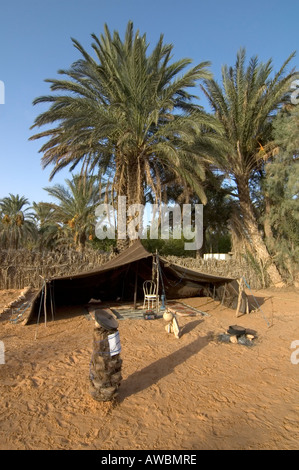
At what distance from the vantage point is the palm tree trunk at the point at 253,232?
1554cm

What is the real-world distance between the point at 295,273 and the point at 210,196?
6809mm

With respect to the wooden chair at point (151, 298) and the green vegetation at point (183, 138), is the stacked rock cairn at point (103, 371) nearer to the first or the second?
the wooden chair at point (151, 298)

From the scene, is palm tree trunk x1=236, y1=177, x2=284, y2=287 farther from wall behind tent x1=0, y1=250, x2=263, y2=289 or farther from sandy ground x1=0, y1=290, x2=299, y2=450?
sandy ground x1=0, y1=290, x2=299, y2=450

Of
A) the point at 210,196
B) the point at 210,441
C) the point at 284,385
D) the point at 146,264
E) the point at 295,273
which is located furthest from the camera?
the point at 210,196

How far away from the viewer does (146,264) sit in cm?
1006

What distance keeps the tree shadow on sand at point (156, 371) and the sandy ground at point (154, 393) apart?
0.05 ft

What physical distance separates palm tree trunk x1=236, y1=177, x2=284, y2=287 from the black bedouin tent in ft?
20.2

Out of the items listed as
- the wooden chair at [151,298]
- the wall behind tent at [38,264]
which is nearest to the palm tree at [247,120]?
the wall behind tent at [38,264]

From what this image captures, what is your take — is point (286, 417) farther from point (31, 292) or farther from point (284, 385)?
point (31, 292)

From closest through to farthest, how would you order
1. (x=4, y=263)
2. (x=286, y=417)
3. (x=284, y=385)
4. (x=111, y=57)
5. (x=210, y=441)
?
(x=210, y=441) → (x=286, y=417) → (x=284, y=385) → (x=111, y=57) → (x=4, y=263)

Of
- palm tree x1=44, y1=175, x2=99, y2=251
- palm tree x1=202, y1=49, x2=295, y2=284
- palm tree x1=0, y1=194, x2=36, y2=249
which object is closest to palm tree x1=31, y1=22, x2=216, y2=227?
palm tree x1=202, y1=49, x2=295, y2=284

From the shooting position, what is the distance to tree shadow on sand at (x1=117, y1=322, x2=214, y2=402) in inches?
168

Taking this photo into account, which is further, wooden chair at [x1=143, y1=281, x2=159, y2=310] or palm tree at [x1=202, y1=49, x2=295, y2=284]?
palm tree at [x1=202, y1=49, x2=295, y2=284]
